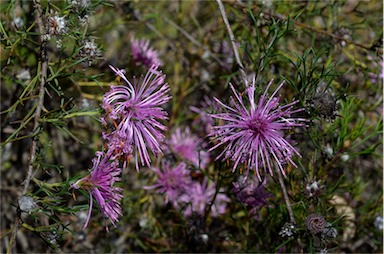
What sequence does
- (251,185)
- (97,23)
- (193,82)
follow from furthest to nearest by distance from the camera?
(97,23) < (193,82) < (251,185)

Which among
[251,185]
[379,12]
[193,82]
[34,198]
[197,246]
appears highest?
[379,12]

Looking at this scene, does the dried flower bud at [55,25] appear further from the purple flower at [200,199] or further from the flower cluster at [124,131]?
the purple flower at [200,199]

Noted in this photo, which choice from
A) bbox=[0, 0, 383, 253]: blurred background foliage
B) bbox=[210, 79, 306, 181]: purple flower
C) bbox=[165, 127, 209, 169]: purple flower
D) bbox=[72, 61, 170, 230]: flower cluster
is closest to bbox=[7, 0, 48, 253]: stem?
bbox=[0, 0, 383, 253]: blurred background foliage

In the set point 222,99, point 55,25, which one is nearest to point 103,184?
point 55,25

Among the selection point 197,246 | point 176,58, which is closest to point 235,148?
point 197,246

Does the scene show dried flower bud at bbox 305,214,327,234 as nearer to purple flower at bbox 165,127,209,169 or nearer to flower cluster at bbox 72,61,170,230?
flower cluster at bbox 72,61,170,230

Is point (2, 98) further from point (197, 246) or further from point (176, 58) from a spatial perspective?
point (197, 246)

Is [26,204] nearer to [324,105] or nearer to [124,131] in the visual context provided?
[124,131]
